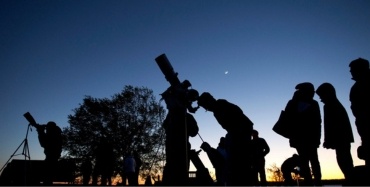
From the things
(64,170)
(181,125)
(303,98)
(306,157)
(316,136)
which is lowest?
(64,170)

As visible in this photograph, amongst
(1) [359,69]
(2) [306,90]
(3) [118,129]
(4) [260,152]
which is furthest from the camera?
(3) [118,129]

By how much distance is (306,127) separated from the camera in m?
4.30

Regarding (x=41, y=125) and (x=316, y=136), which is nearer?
(x=316, y=136)

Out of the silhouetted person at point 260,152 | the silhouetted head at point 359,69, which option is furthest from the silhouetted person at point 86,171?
the silhouetted head at point 359,69

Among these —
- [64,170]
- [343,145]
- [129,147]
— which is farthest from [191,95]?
[129,147]

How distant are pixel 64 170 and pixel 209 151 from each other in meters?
7.32

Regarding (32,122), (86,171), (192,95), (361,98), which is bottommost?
(86,171)

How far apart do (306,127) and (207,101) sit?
70.3 inches

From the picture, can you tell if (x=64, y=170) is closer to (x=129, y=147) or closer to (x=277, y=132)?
(x=277, y=132)

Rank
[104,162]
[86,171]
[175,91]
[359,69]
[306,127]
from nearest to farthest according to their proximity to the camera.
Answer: [359,69] < [306,127] < [175,91] < [104,162] < [86,171]

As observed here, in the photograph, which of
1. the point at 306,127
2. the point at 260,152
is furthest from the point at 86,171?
the point at 306,127

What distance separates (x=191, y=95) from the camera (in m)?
4.98

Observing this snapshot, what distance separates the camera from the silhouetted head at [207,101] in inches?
168

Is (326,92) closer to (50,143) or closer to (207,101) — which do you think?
(207,101)
